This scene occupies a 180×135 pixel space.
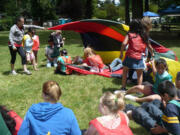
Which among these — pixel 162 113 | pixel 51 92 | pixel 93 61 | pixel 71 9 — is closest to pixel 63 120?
pixel 51 92

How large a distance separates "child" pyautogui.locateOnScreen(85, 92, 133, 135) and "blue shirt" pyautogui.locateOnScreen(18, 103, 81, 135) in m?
0.30

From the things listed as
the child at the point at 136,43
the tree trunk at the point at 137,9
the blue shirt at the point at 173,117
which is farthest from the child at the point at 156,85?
the tree trunk at the point at 137,9

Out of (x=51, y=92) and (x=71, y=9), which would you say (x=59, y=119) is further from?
(x=71, y=9)

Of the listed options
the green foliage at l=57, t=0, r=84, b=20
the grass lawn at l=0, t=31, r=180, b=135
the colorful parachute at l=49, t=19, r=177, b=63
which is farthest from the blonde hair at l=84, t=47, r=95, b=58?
the green foliage at l=57, t=0, r=84, b=20

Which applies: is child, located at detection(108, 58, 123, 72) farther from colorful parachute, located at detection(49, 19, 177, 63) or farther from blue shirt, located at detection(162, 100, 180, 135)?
blue shirt, located at detection(162, 100, 180, 135)

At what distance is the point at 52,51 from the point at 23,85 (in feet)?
7.51

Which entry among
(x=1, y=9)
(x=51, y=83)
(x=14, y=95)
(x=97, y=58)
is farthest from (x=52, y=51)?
(x=1, y=9)

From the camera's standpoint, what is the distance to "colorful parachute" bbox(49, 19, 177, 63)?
7.21 meters

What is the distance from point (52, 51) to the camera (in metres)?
7.77

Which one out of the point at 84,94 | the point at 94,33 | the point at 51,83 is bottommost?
the point at 84,94

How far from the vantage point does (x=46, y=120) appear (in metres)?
2.28

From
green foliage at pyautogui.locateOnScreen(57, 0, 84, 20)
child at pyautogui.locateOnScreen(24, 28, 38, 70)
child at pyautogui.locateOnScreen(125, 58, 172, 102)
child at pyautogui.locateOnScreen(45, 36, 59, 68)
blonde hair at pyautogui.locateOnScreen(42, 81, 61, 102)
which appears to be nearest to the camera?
blonde hair at pyautogui.locateOnScreen(42, 81, 61, 102)

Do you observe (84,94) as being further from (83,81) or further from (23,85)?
(23,85)

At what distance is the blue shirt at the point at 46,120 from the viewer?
89.4 inches
